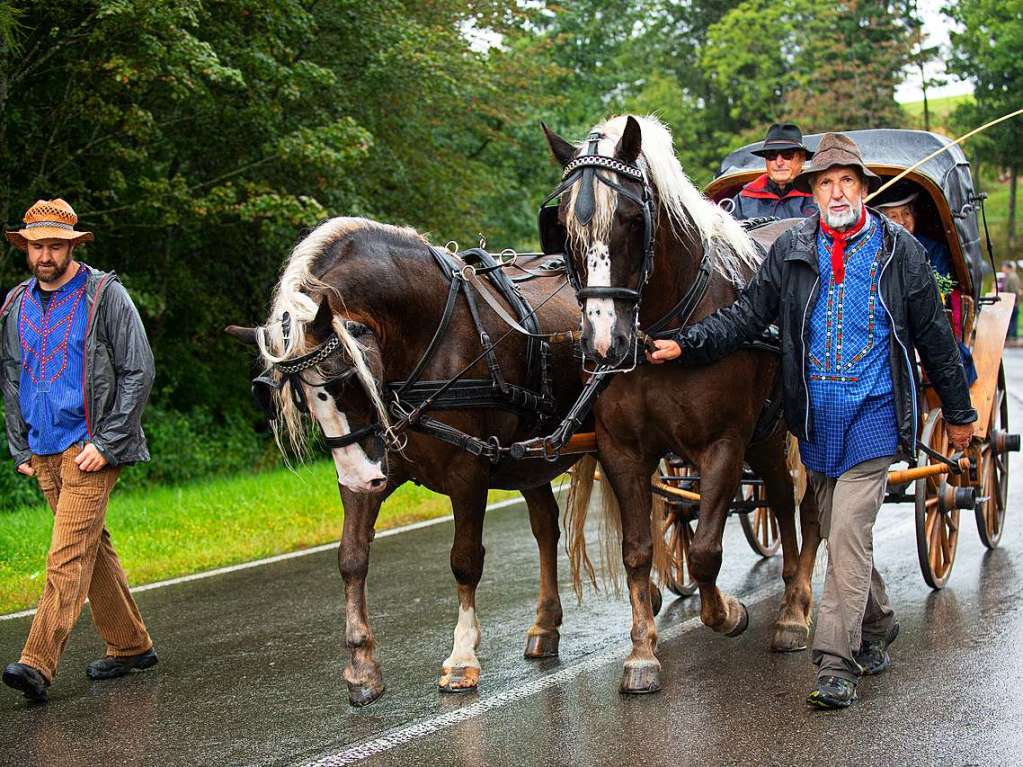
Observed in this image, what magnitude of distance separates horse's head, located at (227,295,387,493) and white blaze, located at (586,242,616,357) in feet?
2.97

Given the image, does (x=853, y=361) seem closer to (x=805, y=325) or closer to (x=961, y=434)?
Result: (x=805, y=325)

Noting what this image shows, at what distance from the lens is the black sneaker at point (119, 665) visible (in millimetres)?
6242

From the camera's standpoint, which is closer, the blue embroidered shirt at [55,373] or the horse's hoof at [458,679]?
the horse's hoof at [458,679]

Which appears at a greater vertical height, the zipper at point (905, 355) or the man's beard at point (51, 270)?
the man's beard at point (51, 270)

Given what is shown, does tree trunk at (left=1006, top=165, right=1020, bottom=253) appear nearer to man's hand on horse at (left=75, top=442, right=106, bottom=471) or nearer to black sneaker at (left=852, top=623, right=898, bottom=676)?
black sneaker at (left=852, top=623, right=898, bottom=676)

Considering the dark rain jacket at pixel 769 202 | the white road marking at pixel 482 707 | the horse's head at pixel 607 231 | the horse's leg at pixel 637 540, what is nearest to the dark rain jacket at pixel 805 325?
the horse's head at pixel 607 231

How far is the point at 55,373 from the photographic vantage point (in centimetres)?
612

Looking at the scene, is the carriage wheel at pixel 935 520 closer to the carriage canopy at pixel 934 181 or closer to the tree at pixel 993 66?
the carriage canopy at pixel 934 181

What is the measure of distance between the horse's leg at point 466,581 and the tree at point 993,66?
120ft

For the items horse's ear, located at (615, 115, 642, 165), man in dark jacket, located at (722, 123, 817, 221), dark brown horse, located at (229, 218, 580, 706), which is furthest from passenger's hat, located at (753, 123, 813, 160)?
horse's ear, located at (615, 115, 642, 165)

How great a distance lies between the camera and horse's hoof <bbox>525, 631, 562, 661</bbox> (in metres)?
6.29

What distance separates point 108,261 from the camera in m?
15.0

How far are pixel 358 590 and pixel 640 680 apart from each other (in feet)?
4.26

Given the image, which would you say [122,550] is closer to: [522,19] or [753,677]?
[753,677]
